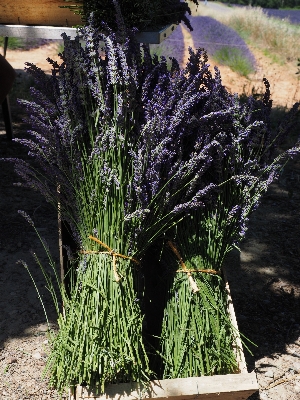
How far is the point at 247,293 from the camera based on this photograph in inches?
132

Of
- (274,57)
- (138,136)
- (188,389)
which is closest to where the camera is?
(188,389)

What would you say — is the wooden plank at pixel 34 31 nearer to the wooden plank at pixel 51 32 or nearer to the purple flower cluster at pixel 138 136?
the wooden plank at pixel 51 32

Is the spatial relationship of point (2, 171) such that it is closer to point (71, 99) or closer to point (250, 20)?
point (71, 99)

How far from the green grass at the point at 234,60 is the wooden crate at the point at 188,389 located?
744 centimetres

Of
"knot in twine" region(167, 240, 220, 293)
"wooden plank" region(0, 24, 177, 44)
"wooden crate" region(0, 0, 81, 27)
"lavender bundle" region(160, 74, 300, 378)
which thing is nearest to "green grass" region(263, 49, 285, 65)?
"wooden plank" region(0, 24, 177, 44)

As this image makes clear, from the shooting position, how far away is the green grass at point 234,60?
9127mm

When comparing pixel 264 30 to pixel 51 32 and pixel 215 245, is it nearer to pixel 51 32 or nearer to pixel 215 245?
pixel 51 32

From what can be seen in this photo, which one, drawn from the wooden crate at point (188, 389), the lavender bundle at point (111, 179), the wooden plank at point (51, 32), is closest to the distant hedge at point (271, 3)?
the wooden plank at point (51, 32)

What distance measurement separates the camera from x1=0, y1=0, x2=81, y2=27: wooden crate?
111 inches

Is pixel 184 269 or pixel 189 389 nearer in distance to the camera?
pixel 189 389

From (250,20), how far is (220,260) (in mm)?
8617

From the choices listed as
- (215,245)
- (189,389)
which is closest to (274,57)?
(215,245)

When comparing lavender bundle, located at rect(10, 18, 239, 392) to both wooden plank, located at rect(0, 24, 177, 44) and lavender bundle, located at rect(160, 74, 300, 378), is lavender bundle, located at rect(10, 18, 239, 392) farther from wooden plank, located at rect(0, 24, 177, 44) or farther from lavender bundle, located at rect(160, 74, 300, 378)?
wooden plank, located at rect(0, 24, 177, 44)

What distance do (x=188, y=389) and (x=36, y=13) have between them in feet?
6.36
